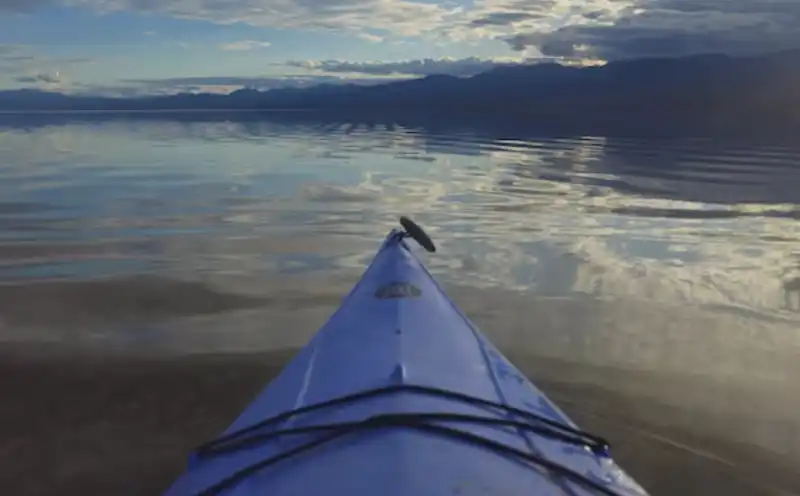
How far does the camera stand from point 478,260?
876cm

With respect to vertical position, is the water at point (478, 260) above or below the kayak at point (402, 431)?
below

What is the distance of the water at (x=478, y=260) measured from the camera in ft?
20.5

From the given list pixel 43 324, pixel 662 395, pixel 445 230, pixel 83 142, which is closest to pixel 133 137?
pixel 83 142

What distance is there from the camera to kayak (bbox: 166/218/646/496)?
2512 millimetres

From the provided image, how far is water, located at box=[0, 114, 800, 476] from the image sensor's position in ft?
20.5

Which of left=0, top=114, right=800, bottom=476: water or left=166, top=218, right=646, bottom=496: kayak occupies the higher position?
left=166, top=218, right=646, bottom=496: kayak

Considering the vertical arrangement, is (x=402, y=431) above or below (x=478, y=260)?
above

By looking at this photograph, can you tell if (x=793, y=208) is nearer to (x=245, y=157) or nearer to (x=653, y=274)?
(x=653, y=274)

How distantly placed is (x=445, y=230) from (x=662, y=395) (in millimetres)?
5193

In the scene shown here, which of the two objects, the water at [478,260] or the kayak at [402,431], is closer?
the kayak at [402,431]

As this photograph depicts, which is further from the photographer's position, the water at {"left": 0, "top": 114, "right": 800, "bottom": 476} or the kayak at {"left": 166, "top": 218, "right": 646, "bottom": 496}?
the water at {"left": 0, "top": 114, "right": 800, "bottom": 476}

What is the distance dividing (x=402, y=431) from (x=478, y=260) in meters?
6.11

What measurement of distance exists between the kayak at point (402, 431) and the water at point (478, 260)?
6.80ft

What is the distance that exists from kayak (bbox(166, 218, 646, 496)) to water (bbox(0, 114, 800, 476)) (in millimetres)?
2074
